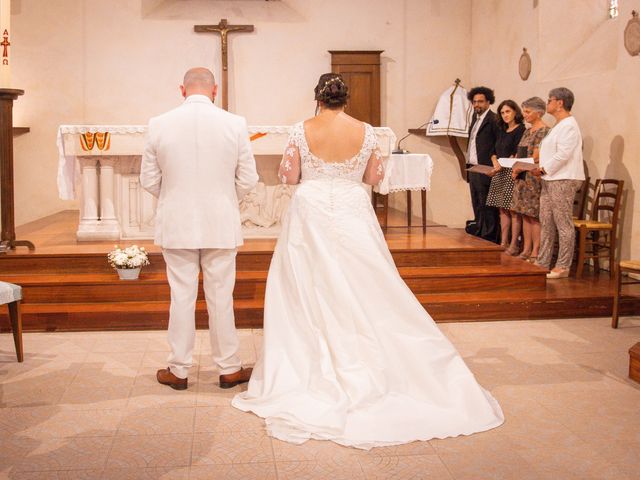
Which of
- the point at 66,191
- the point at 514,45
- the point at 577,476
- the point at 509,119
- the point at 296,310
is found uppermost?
the point at 514,45

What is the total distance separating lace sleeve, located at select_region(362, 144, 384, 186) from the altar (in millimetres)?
3034

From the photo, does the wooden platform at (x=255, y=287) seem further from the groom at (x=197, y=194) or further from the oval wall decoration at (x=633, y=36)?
the oval wall decoration at (x=633, y=36)

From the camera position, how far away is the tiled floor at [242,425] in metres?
3.29

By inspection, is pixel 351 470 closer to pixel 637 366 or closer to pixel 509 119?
pixel 637 366

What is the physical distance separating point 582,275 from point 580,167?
3.25ft

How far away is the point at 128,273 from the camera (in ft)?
20.2

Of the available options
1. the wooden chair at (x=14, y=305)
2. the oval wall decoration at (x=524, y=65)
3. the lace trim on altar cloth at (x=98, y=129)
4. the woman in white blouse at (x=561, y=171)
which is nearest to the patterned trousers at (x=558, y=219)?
the woman in white blouse at (x=561, y=171)

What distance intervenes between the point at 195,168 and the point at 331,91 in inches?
30.4

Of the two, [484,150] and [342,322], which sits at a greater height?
[484,150]

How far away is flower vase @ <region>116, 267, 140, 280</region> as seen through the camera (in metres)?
6.16

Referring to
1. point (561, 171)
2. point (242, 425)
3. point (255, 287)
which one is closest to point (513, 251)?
point (561, 171)

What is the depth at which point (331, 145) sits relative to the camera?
4.21 meters

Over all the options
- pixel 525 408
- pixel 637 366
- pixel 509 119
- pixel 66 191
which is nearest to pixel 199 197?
pixel 525 408

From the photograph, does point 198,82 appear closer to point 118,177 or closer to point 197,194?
point 197,194
